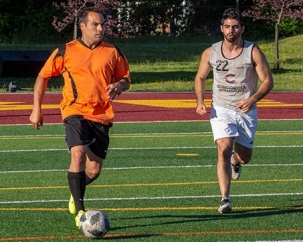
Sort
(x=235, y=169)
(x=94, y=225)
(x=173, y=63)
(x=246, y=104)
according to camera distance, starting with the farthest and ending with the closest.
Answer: (x=173, y=63), (x=235, y=169), (x=246, y=104), (x=94, y=225)

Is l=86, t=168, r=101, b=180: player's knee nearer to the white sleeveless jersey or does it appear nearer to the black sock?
the black sock

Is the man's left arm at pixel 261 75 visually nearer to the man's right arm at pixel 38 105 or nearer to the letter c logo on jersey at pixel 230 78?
the letter c logo on jersey at pixel 230 78

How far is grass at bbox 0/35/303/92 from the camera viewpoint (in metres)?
31.4

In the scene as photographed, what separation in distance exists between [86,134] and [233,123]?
176cm

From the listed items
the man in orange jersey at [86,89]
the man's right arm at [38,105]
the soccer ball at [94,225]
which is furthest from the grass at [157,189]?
the man's right arm at [38,105]

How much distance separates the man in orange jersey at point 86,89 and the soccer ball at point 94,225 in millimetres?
559

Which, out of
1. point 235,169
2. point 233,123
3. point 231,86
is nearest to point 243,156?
point 235,169

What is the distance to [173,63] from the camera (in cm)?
4091

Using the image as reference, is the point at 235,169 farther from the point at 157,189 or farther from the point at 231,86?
the point at 231,86

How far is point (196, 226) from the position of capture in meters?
9.33

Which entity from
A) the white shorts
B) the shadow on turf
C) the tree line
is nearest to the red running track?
the white shorts

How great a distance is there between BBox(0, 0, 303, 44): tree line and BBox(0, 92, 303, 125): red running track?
69.7 ft

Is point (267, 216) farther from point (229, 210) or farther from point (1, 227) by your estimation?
point (1, 227)

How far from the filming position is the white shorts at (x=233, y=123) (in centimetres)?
1029
